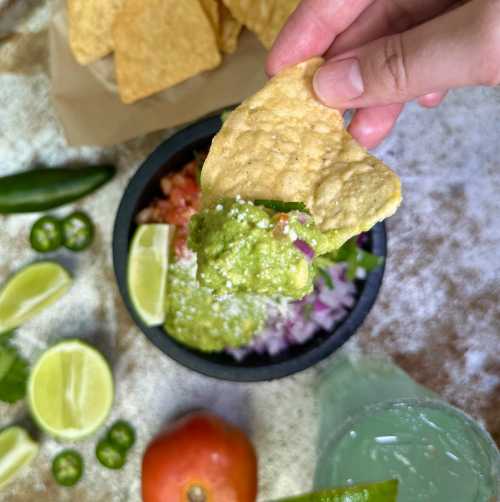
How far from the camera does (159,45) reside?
1.83 metres

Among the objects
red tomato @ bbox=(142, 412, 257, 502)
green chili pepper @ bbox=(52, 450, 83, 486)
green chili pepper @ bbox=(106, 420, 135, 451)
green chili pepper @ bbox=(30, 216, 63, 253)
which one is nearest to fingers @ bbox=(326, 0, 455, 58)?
green chili pepper @ bbox=(30, 216, 63, 253)

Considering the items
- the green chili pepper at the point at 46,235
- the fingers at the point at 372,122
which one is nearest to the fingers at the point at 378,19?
the fingers at the point at 372,122

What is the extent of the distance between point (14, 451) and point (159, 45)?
3.86ft

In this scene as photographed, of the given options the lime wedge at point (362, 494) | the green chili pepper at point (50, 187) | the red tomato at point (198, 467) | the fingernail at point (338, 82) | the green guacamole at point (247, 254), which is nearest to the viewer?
the green guacamole at point (247, 254)

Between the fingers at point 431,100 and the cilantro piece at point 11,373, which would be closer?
the fingers at point 431,100

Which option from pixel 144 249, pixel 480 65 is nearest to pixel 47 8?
pixel 144 249

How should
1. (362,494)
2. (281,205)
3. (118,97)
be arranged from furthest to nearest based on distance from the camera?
(118,97), (362,494), (281,205)

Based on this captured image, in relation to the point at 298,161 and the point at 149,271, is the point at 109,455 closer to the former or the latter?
the point at 149,271

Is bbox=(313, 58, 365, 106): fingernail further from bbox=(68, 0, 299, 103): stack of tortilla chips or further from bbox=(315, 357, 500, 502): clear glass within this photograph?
bbox=(315, 357, 500, 502): clear glass

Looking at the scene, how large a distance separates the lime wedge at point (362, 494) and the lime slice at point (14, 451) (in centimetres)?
87

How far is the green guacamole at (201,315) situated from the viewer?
1765 millimetres

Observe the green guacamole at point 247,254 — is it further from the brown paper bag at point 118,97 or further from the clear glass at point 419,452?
the brown paper bag at point 118,97

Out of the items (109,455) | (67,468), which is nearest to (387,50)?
(109,455)

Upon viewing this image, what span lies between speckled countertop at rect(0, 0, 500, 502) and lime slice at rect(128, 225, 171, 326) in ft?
0.84
